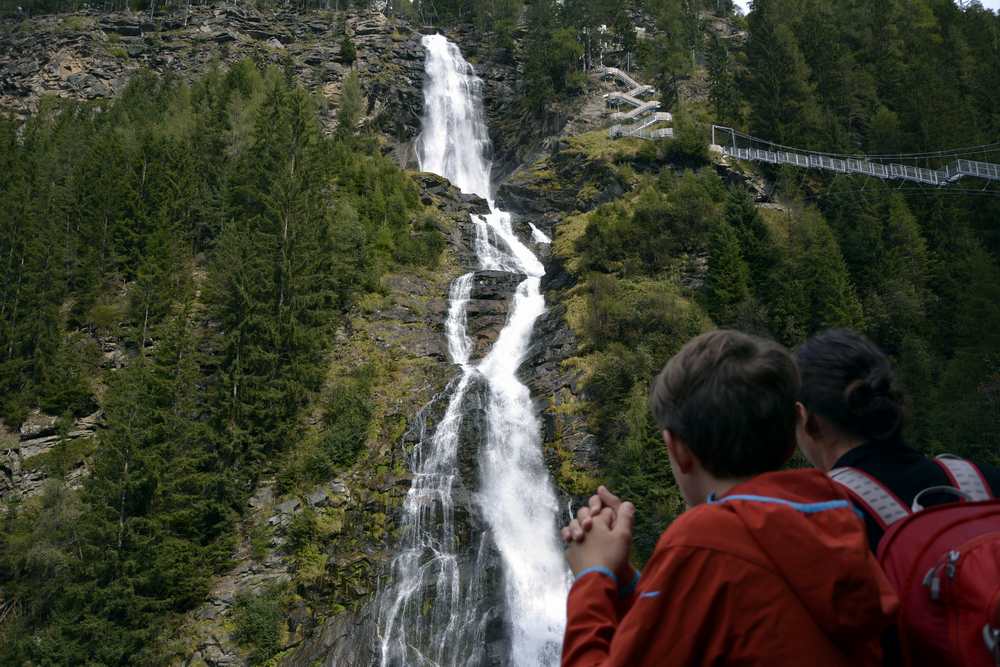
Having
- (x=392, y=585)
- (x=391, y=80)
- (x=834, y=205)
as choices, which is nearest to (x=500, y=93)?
(x=391, y=80)

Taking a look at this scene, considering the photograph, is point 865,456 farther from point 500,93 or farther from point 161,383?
point 500,93

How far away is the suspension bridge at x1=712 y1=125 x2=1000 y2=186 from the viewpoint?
32.4 meters

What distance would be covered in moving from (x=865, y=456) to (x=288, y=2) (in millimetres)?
89826

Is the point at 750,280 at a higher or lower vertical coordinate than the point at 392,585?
higher

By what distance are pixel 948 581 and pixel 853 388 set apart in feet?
3.45

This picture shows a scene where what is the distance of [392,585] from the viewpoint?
59.9 ft

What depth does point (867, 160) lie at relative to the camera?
37531 mm

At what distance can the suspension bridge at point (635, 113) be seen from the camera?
148ft

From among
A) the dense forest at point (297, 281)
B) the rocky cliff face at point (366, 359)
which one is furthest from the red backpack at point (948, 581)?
the dense forest at point (297, 281)

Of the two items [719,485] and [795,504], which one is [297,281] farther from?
[795,504]

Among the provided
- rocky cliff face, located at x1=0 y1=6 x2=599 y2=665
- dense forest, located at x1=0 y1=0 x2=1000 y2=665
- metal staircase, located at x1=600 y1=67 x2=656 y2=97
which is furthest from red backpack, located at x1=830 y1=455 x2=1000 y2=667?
metal staircase, located at x1=600 y1=67 x2=656 y2=97

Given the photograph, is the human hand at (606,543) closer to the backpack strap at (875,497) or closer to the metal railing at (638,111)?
the backpack strap at (875,497)

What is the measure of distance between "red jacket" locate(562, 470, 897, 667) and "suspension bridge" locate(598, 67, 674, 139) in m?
45.2

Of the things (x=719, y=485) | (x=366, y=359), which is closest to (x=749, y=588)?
(x=719, y=485)
